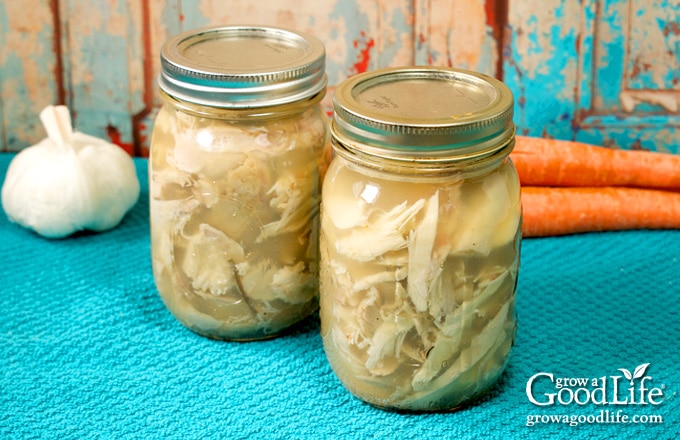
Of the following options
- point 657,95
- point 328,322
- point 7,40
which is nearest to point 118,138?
point 7,40

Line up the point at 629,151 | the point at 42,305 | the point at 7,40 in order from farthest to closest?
the point at 7,40 < the point at 629,151 < the point at 42,305

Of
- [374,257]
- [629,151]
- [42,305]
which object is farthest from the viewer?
[629,151]

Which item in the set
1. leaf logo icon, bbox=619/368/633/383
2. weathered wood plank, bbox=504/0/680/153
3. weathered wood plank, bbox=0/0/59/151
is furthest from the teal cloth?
weathered wood plank, bbox=0/0/59/151

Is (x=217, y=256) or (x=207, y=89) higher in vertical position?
(x=207, y=89)

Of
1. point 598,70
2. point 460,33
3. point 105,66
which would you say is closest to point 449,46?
point 460,33

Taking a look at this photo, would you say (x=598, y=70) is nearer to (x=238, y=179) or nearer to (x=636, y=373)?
(x=636, y=373)

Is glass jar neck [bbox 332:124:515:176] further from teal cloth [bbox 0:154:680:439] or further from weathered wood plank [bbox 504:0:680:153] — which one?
weathered wood plank [bbox 504:0:680:153]

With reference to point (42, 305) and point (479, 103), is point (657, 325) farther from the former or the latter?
point (42, 305)
